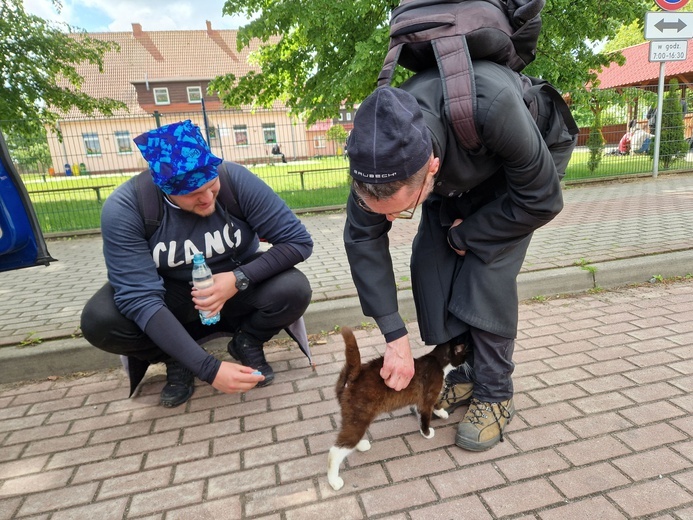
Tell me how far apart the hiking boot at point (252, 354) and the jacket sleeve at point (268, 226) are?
49 cm

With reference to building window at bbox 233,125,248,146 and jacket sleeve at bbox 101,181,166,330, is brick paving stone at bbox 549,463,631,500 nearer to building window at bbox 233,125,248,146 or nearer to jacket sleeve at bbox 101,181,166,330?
jacket sleeve at bbox 101,181,166,330

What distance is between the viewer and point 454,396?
102 inches

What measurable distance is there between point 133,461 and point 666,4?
10.4 m

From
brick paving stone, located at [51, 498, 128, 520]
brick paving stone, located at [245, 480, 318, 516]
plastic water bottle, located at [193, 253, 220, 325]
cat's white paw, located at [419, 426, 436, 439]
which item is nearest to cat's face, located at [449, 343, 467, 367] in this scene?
cat's white paw, located at [419, 426, 436, 439]

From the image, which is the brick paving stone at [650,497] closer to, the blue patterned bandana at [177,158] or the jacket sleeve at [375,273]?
the jacket sleeve at [375,273]

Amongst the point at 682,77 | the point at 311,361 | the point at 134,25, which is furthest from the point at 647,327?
the point at 134,25

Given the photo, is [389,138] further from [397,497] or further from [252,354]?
[252,354]

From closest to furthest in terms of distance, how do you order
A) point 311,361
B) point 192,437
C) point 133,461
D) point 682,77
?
point 133,461 → point 192,437 → point 311,361 → point 682,77

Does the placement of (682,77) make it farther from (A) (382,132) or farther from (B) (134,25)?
(B) (134,25)

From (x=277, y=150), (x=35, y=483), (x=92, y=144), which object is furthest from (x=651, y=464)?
(x=92, y=144)

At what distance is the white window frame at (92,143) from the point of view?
9.49m

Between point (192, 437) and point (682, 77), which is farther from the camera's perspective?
point (682, 77)

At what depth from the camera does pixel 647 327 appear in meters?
3.33

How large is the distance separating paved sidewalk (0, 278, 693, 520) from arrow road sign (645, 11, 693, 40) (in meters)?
7.56
